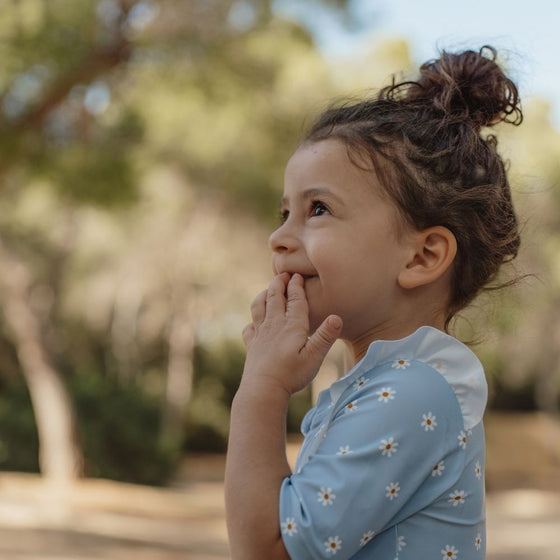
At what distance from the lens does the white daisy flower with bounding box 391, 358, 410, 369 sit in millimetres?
1203

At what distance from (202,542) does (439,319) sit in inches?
389

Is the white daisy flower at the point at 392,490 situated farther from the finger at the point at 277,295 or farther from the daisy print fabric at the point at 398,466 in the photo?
the finger at the point at 277,295

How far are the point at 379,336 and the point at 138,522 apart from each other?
32.9 feet

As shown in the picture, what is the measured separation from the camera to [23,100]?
359 inches

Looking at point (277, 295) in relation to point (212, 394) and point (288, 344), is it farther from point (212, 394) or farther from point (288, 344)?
point (212, 394)

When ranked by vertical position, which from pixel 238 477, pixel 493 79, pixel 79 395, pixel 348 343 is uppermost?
pixel 79 395

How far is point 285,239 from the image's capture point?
133 centimetres

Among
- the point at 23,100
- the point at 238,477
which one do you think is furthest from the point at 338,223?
the point at 23,100

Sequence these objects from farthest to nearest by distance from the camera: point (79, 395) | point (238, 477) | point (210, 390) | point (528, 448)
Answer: point (528, 448), point (210, 390), point (79, 395), point (238, 477)

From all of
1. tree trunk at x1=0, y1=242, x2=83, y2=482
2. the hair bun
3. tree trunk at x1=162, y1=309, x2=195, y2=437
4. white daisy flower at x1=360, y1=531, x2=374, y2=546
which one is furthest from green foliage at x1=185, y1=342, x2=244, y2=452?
white daisy flower at x1=360, y1=531, x2=374, y2=546

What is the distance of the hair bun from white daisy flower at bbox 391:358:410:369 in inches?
18.8

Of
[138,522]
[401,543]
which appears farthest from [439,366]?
[138,522]

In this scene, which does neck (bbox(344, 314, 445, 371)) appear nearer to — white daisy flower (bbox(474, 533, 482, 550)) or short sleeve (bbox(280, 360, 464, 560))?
short sleeve (bbox(280, 360, 464, 560))

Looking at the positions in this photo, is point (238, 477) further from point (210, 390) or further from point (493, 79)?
point (210, 390)
